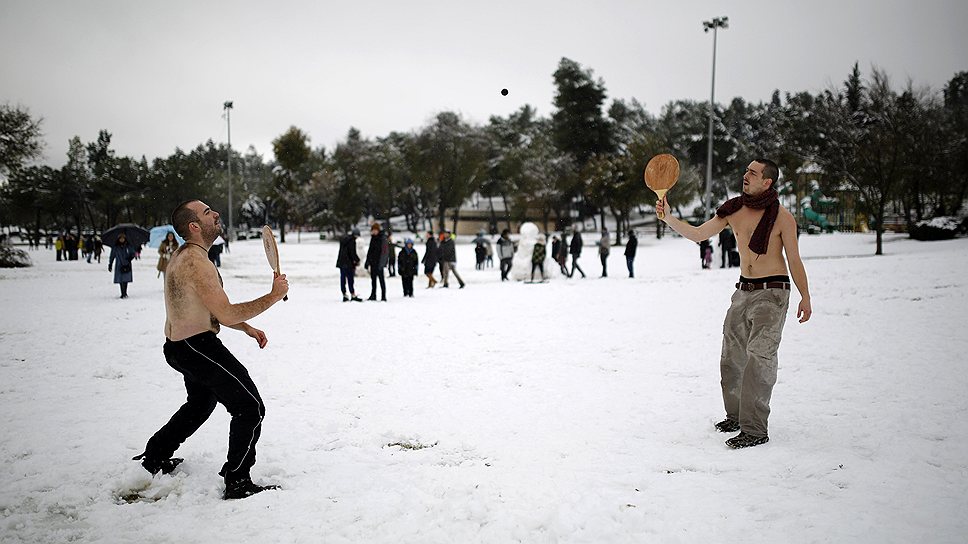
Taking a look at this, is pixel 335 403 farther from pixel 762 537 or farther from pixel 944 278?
pixel 944 278

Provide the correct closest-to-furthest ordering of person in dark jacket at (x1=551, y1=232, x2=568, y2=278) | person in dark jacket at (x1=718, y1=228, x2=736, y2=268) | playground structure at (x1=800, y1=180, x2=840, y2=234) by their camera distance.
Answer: person in dark jacket at (x1=551, y1=232, x2=568, y2=278) → person in dark jacket at (x1=718, y1=228, x2=736, y2=268) → playground structure at (x1=800, y1=180, x2=840, y2=234)

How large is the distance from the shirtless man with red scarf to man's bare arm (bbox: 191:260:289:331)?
2.87 meters

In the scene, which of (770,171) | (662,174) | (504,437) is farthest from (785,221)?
(504,437)

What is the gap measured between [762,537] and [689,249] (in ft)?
118

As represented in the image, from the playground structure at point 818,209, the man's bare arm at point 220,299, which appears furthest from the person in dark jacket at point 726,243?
the playground structure at point 818,209

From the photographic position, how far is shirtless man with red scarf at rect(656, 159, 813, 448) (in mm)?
4398

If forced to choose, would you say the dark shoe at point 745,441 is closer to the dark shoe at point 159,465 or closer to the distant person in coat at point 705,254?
the dark shoe at point 159,465

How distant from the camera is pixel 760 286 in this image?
4.47 meters

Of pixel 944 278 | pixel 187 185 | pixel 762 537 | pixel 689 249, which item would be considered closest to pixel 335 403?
pixel 762 537

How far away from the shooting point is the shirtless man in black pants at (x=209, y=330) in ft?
11.7

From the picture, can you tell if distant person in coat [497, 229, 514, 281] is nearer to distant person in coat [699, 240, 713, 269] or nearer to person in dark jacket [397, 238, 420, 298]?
person in dark jacket [397, 238, 420, 298]

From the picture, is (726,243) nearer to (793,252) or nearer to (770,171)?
(770,171)

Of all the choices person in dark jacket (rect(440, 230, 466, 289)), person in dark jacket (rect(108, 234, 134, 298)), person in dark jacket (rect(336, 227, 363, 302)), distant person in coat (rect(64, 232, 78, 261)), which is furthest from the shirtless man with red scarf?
distant person in coat (rect(64, 232, 78, 261))

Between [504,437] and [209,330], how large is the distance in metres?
2.37
